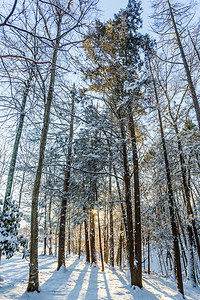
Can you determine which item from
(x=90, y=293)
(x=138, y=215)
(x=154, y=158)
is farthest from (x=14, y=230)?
(x=154, y=158)

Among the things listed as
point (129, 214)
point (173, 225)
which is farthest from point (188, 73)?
point (173, 225)

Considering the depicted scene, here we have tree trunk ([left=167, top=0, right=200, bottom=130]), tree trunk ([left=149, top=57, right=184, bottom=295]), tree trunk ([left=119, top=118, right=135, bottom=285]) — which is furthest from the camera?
tree trunk ([left=149, top=57, right=184, bottom=295])

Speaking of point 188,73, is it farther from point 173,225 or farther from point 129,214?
→ point 173,225

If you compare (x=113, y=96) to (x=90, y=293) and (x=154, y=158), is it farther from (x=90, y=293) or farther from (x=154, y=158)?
(x=90, y=293)

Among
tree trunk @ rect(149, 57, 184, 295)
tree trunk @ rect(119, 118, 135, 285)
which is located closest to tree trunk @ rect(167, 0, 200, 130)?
tree trunk @ rect(149, 57, 184, 295)

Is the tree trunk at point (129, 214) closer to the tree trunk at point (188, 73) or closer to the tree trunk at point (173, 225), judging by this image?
the tree trunk at point (173, 225)

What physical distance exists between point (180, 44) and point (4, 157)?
960cm

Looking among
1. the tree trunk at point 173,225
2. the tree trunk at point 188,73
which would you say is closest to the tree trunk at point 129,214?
the tree trunk at point 173,225

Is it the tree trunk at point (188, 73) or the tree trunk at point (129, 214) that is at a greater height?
the tree trunk at point (188, 73)

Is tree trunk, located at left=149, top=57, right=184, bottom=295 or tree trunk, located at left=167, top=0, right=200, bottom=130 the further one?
tree trunk, located at left=149, top=57, right=184, bottom=295

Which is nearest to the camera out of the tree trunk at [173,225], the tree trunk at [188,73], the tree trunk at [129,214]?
the tree trunk at [188,73]

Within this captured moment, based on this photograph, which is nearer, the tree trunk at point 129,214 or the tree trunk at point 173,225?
the tree trunk at point 129,214

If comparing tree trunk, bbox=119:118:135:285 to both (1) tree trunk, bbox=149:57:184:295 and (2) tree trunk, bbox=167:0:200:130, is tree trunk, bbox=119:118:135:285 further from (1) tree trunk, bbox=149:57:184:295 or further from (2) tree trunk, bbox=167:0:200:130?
(2) tree trunk, bbox=167:0:200:130

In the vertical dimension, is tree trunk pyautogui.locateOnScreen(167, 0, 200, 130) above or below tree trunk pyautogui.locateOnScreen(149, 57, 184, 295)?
above
